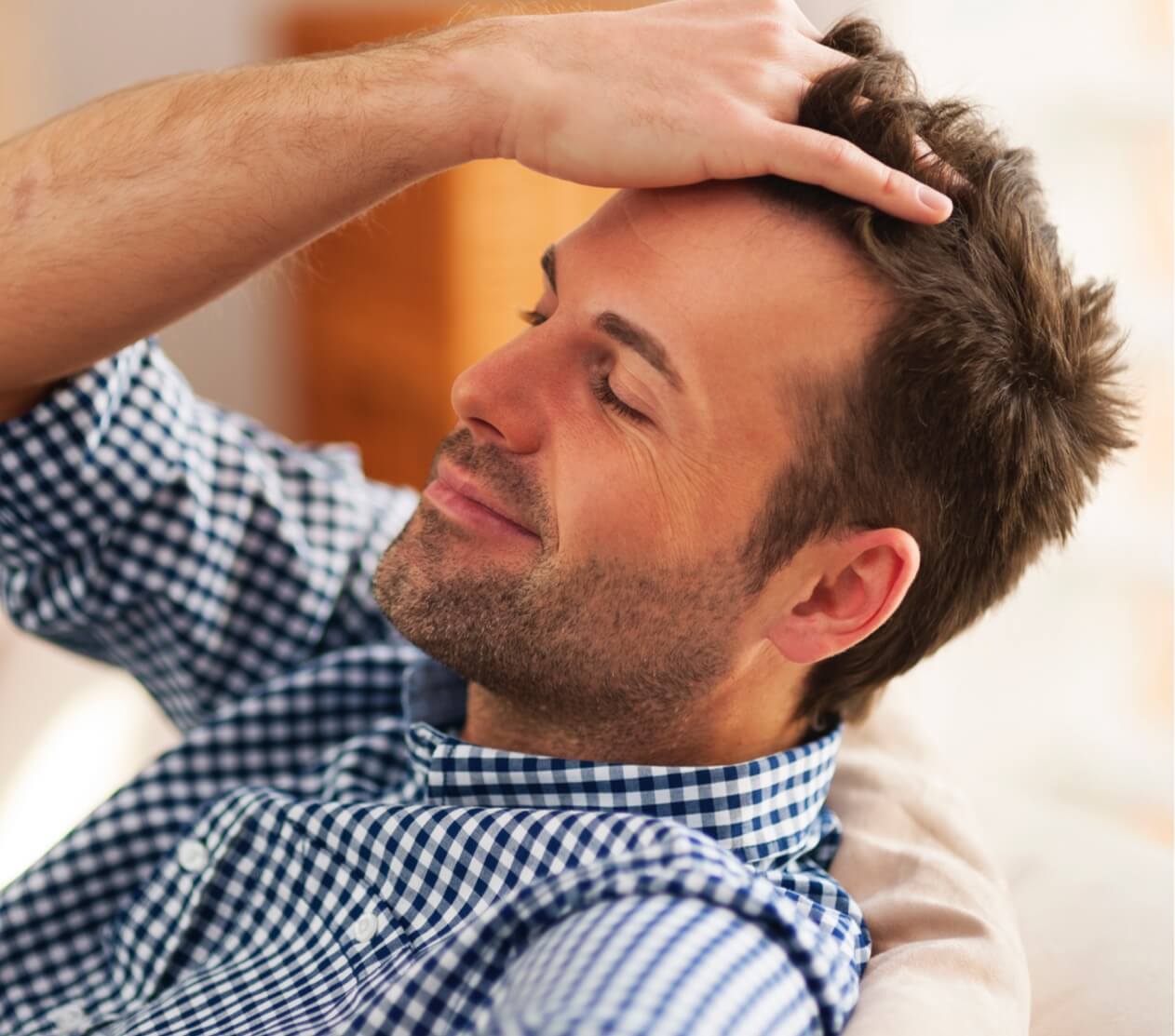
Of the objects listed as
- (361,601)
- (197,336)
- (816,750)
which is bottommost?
(197,336)

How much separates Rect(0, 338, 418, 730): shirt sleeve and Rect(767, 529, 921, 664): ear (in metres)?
0.54

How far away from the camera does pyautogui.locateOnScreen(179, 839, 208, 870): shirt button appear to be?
45.6 inches

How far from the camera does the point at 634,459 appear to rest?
39.3 inches

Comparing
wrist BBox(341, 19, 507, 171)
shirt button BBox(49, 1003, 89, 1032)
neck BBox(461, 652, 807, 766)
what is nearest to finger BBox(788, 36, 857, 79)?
wrist BBox(341, 19, 507, 171)

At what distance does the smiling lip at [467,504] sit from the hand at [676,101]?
267 mm

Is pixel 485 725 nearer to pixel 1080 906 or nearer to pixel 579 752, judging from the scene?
pixel 579 752

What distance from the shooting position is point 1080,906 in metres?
1.14

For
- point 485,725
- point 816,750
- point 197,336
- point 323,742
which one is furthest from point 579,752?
point 197,336

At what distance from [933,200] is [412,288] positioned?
1.90 m

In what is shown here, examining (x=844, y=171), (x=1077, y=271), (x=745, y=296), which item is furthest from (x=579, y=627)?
(x=1077, y=271)

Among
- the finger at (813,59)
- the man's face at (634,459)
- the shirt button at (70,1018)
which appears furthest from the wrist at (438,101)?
the shirt button at (70,1018)

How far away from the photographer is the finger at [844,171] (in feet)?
3.01

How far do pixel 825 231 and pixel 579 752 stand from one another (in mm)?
476

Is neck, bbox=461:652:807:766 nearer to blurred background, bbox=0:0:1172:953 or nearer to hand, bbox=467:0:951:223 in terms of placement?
blurred background, bbox=0:0:1172:953
